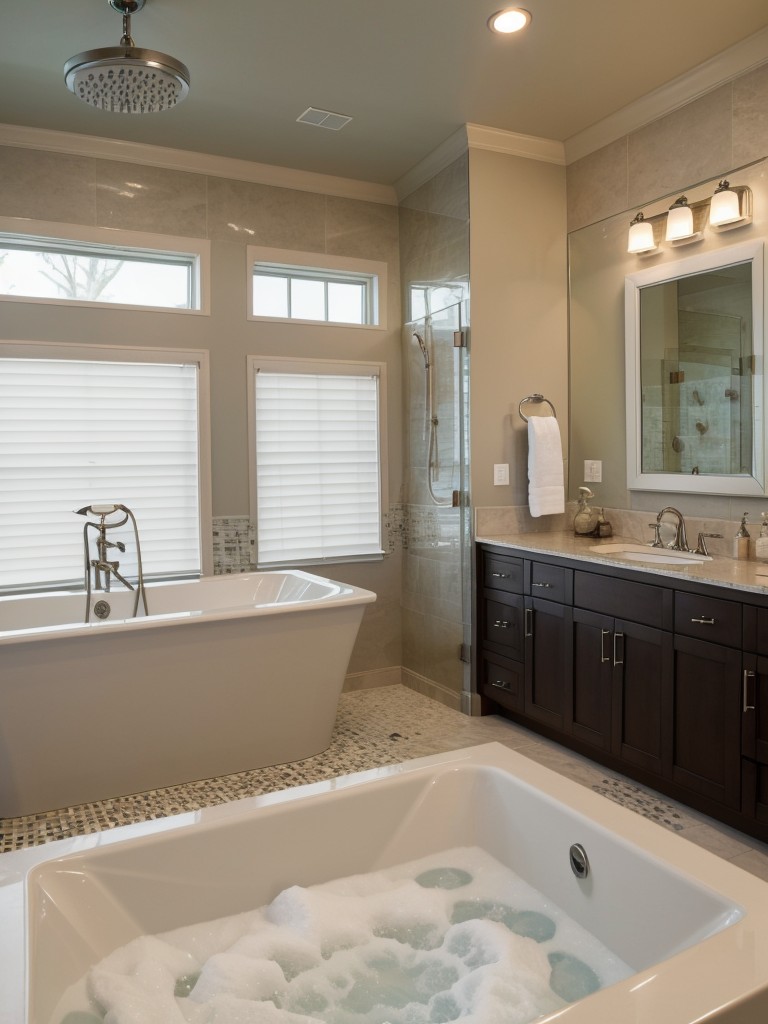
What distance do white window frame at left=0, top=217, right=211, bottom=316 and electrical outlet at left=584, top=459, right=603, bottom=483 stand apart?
6.86 ft

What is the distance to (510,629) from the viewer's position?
12.4 ft

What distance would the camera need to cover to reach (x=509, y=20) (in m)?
2.91

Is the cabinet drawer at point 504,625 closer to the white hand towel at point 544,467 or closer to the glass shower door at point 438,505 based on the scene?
the glass shower door at point 438,505

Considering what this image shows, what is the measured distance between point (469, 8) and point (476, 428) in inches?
70.5

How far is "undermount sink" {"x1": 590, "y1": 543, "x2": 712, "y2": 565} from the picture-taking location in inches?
128

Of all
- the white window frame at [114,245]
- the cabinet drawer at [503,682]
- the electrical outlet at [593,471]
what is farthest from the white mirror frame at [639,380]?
the white window frame at [114,245]

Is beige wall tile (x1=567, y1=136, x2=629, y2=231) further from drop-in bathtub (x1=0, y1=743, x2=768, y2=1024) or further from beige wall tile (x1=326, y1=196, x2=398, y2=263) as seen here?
drop-in bathtub (x1=0, y1=743, x2=768, y2=1024)

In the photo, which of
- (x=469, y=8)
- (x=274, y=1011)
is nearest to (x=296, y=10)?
(x=469, y=8)

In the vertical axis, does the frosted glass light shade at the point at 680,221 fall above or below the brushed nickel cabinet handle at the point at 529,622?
above

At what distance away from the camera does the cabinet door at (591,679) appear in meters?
3.19

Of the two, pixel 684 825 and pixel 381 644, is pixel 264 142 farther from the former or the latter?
pixel 684 825

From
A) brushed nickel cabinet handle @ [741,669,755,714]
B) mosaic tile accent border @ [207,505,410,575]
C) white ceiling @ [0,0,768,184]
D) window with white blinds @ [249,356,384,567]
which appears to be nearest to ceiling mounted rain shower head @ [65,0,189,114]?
white ceiling @ [0,0,768,184]

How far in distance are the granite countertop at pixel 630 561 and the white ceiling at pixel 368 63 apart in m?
1.95

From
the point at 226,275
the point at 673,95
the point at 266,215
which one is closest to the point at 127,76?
the point at 226,275
